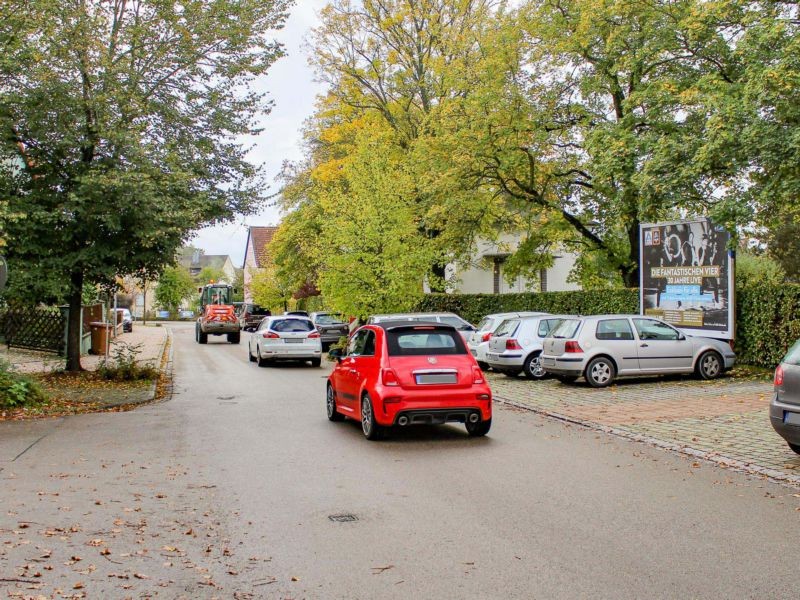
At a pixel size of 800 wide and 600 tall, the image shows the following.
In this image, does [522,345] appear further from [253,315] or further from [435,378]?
[253,315]

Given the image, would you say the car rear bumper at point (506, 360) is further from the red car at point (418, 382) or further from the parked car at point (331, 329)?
the parked car at point (331, 329)

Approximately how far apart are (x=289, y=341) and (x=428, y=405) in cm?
1446

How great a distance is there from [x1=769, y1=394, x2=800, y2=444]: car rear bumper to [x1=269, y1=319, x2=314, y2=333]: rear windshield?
1740cm

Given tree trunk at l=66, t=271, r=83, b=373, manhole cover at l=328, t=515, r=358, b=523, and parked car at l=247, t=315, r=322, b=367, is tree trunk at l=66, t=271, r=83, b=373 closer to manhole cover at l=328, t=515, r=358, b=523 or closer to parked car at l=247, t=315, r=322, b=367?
parked car at l=247, t=315, r=322, b=367

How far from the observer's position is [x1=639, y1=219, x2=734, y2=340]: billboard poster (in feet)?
60.2

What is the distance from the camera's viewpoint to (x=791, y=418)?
7.98m

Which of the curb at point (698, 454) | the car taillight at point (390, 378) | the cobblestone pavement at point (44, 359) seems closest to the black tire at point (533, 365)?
the curb at point (698, 454)

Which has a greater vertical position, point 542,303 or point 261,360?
point 542,303

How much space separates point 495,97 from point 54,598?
22119 millimetres

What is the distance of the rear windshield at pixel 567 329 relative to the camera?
16725 millimetres

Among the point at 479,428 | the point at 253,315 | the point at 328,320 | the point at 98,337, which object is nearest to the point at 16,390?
the point at 479,428

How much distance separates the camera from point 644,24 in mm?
20844

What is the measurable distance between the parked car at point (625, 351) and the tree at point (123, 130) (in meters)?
7.87

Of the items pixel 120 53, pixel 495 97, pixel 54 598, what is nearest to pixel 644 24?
pixel 495 97
